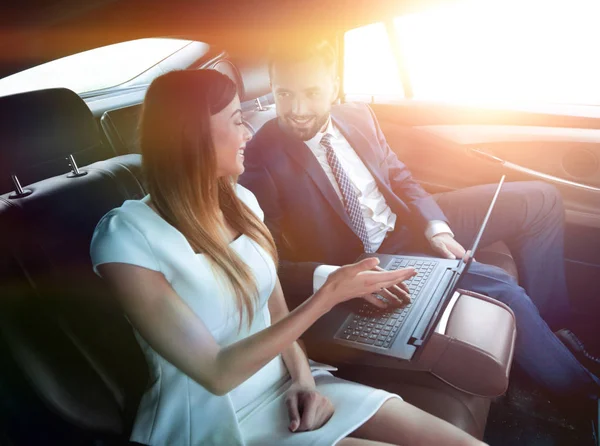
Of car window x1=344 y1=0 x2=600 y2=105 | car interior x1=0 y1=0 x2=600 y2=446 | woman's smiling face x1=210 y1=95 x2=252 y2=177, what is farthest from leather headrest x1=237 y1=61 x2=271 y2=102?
woman's smiling face x1=210 y1=95 x2=252 y2=177

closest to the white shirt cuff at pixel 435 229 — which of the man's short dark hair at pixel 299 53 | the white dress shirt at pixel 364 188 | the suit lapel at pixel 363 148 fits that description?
the white dress shirt at pixel 364 188

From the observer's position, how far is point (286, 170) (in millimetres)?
1815

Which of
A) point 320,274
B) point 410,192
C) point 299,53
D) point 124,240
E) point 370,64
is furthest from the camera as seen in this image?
point 370,64

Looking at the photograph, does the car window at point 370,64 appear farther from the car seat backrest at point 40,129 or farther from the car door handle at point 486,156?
the car seat backrest at point 40,129

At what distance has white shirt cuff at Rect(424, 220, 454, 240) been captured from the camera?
1912mm

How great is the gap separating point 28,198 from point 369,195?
1.19 m

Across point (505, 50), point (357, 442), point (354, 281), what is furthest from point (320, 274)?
point (505, 50)

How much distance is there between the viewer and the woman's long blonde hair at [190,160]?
113 centimetres

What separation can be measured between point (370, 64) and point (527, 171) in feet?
3.46

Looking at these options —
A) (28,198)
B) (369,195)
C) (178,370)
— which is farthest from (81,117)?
(369,195)

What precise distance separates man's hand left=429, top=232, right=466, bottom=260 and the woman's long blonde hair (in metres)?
0.88

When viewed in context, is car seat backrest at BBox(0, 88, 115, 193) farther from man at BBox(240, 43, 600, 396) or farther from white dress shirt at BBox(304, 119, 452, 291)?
white dress shirt at BBox(304, 119, 452, 291)

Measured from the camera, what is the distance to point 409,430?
1.13m

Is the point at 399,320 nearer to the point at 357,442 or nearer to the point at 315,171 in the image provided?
the point at 357,442
